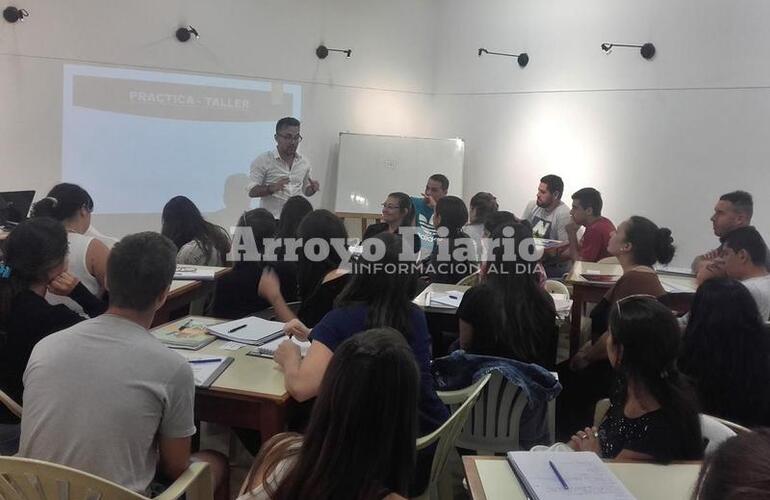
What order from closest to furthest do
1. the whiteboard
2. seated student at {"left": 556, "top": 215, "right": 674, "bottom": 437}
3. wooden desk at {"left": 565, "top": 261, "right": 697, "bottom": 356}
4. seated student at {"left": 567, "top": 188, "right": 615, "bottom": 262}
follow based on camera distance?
seated student at {"left": 556, "top": 215, "right": 674, "bottom": 437} → wooden desk at {"left": 565, "top": 261, "right": 697, "bottom": 356} → seated student at {"left": 567, "top": 188, "right": 615, "bottom": 262} → the whiteboard

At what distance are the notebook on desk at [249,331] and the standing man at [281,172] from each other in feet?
9.17

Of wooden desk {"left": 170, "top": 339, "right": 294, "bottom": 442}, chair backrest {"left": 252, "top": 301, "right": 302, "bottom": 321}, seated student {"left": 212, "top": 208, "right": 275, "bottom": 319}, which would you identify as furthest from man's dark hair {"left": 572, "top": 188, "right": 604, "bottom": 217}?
wooden desk {"left": 170, "top": 339, "right": 294, "bottom": 442}

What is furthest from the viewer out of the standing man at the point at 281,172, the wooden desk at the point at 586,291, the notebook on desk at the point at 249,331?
the standing man at the point at 281,172

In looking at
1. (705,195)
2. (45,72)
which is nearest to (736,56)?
(705,195)

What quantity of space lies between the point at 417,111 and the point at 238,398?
5.68 metres

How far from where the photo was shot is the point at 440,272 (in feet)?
13.5

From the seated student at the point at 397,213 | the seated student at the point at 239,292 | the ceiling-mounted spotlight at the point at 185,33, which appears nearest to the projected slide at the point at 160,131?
the ceiling-mounted spotlight at the point at 185,33

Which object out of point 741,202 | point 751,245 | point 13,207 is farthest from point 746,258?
point 13,207

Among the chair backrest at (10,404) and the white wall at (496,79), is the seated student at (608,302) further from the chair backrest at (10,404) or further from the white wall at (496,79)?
the chair backrest at (10,404)

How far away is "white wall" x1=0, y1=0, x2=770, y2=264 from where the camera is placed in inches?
197

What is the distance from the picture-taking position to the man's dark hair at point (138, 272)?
1.58m

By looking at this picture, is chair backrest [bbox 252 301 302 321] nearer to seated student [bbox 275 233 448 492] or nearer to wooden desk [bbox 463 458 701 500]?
seated student [bbox 275 233 448 492]

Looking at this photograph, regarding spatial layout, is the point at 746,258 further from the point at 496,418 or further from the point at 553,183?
the point at 553,183

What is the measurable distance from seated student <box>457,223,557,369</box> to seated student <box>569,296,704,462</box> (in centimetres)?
65
